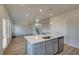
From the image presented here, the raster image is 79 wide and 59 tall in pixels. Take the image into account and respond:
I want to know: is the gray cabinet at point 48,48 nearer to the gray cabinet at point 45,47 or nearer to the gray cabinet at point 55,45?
the gray cabinet at point 45,47

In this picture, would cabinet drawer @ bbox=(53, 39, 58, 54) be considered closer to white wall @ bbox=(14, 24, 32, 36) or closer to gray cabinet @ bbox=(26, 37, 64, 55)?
gray cabinet @ bbox=(26, 37, 64, 55)

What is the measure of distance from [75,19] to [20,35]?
2.78 meters

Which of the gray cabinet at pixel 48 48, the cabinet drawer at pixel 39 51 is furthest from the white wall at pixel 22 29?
the cabinet drawer at pixel 39 51

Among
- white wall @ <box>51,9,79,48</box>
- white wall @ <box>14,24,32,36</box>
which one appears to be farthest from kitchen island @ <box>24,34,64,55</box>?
white wall @ <box>51,9,79,48</box>

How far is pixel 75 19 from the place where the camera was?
14.3 feet

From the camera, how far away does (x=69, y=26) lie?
4.71 meters

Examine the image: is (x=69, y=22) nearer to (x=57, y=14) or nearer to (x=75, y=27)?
(x=75, y=27)

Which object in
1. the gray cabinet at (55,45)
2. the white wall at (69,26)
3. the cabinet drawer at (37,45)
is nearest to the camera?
the cabinet drawer at (37,45)

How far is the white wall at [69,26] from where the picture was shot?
4332 millimetres

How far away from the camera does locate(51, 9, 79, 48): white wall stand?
4.33 meters

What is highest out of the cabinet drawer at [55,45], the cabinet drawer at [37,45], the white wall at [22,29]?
the white wall at [22,29]

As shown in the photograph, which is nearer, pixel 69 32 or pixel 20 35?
pixel 20 35
